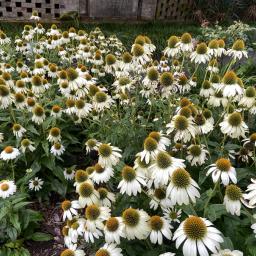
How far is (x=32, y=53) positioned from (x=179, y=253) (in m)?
3.16

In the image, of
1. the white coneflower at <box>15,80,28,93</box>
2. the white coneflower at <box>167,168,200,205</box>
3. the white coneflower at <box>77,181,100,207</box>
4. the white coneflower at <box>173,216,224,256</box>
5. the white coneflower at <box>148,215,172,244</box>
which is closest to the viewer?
the white coneflower at <box>173,216,224,256</box>

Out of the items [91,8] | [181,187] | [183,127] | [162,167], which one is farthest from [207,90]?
[91,8]

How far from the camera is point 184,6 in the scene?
713cm

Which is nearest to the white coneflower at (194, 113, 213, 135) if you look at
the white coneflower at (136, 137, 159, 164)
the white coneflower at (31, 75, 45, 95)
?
the white coneflower at (136, 137, 159, 164)

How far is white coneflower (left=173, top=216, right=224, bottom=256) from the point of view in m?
1.50

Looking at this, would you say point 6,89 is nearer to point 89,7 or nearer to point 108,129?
point 108,129

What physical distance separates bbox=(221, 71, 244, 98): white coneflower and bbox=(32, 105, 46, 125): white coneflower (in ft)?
4.65

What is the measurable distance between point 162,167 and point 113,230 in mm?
354

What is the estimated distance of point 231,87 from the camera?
230cm

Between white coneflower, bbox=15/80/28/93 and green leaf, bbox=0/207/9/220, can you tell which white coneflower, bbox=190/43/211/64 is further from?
green leaf, bbox=0/207/9/220

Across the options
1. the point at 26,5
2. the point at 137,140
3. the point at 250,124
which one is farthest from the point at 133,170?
the point at 26,5

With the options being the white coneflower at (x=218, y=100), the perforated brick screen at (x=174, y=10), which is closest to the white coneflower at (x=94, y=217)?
the white coneflower at (x=218, y=100)

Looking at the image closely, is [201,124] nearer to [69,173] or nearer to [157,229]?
[157,229]

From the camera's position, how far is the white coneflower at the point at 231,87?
2.27m
